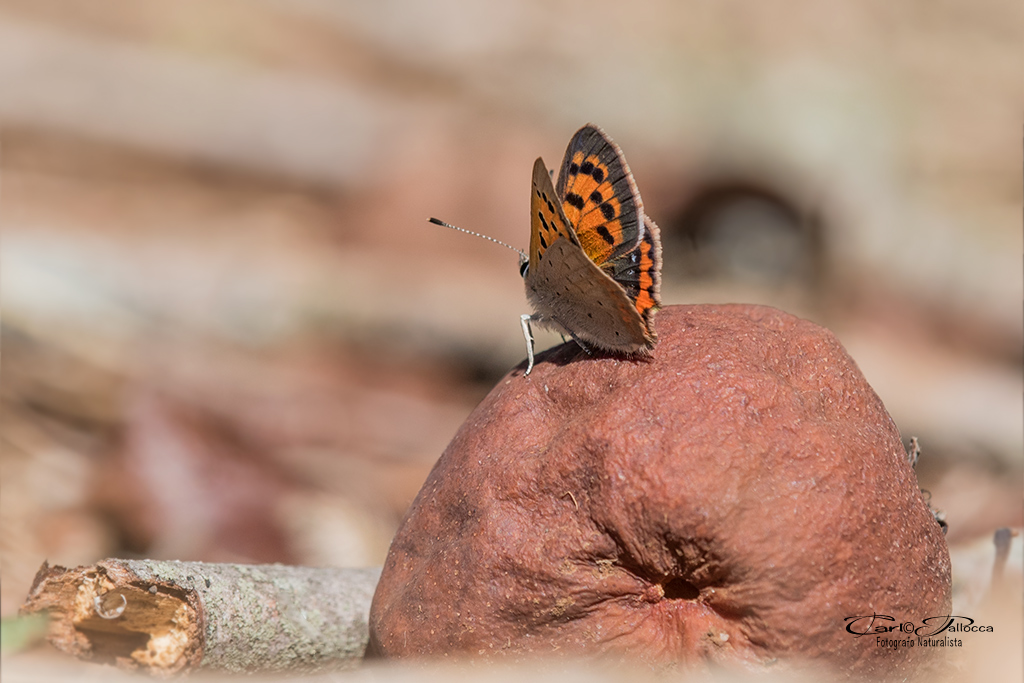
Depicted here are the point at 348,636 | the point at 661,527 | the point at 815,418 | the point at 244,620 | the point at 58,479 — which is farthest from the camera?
the point at 58,479

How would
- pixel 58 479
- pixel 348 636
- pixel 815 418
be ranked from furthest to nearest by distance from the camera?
1. pixel 58 479
2. pixel 348 636
3. pixel 815 418

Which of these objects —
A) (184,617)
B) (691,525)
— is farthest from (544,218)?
(184,617)

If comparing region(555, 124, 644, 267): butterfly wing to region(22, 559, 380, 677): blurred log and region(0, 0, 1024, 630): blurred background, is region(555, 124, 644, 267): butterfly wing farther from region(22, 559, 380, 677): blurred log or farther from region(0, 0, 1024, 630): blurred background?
region(0, 0, 1024, 630): blurred background

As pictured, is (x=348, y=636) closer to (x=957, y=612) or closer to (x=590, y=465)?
(x=590, y=465)

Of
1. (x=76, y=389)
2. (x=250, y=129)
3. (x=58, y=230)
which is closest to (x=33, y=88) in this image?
(x=58, y=230)

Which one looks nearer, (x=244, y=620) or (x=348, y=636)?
(x=244, y=620)

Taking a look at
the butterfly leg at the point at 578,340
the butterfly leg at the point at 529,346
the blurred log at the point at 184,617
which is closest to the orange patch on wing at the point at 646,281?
the butterfly leg at the point at 578,340

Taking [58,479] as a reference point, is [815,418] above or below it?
below

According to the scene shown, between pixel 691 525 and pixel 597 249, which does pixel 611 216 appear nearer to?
pixel 597 249
